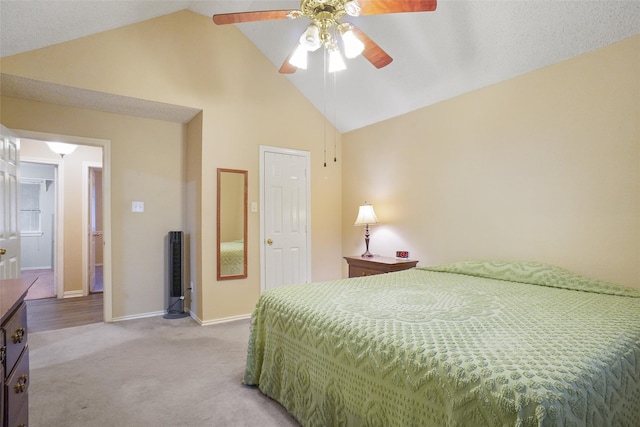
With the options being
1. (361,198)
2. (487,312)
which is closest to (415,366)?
(487,312)

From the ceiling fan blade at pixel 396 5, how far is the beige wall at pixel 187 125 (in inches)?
91.7

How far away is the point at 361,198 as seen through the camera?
14.4 feet

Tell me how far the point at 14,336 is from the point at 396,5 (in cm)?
223

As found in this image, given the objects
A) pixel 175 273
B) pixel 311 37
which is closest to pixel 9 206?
pixel 175 273

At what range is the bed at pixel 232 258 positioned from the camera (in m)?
3.72

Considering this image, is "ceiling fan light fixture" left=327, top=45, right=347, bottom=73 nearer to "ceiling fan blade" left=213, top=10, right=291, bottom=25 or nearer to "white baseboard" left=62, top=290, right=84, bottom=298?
"ceiling fan blade" left=213, top=10, right=291, bottom=25

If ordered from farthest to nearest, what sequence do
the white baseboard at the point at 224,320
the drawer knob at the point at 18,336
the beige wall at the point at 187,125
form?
the white baseboard at the point at 224,320, the beige wall at the point at 187,125, the drawer knob at the point at 18,336

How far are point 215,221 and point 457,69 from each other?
2829mm

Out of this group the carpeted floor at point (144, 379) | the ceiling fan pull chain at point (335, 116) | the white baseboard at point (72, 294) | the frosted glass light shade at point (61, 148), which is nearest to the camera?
the carpeted floor at point (144, 379)

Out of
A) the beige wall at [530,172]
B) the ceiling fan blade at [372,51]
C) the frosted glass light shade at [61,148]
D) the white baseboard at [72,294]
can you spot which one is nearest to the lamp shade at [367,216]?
the beige wall at [530,172]

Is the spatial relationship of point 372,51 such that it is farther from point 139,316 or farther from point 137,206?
point 139,316

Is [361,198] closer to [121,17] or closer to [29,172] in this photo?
[121,17]

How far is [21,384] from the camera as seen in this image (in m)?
1.28

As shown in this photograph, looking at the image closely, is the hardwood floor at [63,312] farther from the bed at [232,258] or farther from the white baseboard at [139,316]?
the bed at [232,258]
